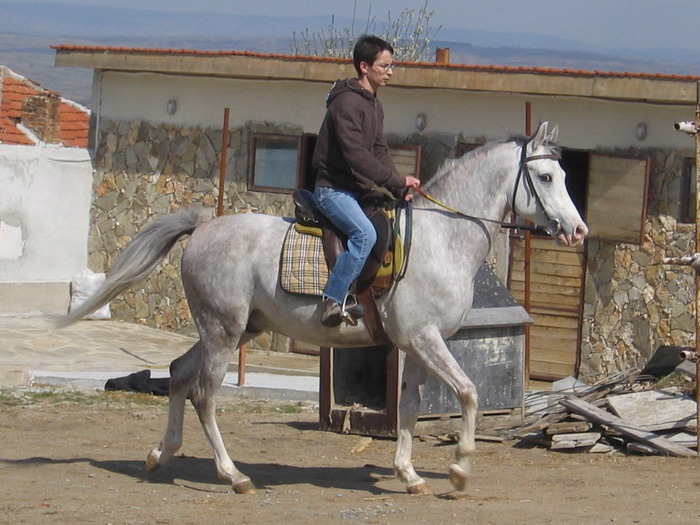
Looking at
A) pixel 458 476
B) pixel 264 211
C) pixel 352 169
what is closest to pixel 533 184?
pixel 352 169

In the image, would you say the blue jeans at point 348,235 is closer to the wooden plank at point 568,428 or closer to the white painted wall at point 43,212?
the wooden plank at point 568,428

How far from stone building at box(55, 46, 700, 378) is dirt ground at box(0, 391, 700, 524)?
144 inches

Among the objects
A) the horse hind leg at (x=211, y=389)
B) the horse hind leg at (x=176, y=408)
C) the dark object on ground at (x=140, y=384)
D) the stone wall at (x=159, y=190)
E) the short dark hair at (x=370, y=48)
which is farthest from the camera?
the stone wall at (x=159, y=190)

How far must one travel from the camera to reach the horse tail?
8922 mm

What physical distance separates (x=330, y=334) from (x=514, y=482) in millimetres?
1642

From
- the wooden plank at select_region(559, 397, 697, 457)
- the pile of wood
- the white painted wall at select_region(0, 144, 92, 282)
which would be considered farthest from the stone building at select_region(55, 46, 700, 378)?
the wooden plank at select_region(559, 397, 697, 457)

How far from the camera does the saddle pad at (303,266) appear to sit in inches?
320

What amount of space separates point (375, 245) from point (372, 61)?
3.83ft

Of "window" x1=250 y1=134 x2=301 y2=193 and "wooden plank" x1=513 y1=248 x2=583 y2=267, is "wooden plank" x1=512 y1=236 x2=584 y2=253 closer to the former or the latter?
"wooden plank" x1=513 y1=248 x2=583 y2=267

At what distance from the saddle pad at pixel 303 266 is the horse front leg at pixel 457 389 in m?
0.74

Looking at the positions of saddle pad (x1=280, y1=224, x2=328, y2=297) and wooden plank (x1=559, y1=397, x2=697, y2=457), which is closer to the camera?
saddle pad (x1=280, y1=224, x2=328, y2=297)

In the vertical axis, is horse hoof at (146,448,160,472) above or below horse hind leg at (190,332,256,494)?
below

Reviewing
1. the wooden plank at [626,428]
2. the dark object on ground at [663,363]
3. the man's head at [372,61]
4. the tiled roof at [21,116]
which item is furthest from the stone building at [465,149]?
the man's head at [372,61]

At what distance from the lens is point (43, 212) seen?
58.1 feet
